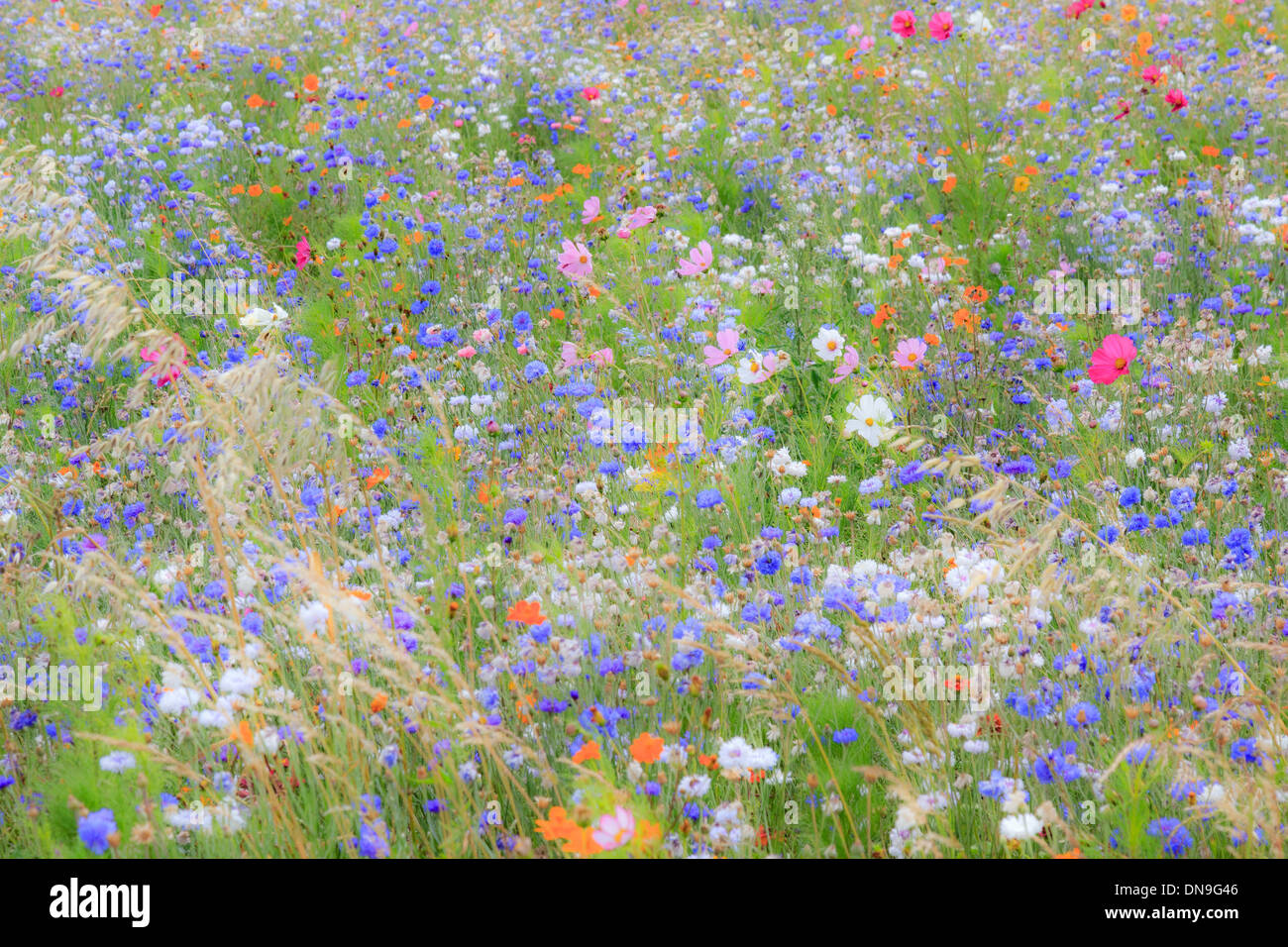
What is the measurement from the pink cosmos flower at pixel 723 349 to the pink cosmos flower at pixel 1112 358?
1.08 meters

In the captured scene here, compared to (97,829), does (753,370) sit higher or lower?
higher

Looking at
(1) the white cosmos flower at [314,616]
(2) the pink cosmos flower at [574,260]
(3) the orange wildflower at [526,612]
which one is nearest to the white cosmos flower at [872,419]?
(2) the pink cosmos flower at [574,260]

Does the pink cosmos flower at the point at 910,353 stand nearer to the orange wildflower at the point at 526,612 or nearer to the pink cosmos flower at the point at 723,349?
the pink cosmos flower at the point at 723,349

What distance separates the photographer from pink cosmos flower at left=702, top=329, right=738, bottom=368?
3430 millimetres

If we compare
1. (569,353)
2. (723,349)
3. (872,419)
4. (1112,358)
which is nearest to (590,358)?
(569,353)

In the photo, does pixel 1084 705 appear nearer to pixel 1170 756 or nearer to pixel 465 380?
pixel 1170 756

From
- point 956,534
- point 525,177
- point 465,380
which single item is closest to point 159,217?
point 525,177

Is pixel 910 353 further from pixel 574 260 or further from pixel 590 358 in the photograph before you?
pixel 574 260

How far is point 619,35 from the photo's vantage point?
308 inches

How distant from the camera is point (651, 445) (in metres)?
3.22

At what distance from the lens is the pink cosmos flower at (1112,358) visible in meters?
2.95

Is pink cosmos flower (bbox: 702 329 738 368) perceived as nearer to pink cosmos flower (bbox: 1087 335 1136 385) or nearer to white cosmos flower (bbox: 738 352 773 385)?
white cosmos flower (bbox: 738 352 773 385)

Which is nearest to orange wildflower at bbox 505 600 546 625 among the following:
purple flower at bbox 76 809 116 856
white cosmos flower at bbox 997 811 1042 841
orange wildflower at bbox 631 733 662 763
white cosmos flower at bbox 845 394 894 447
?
orange wildflower at bbox 631 733 662 763

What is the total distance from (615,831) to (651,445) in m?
1.83
